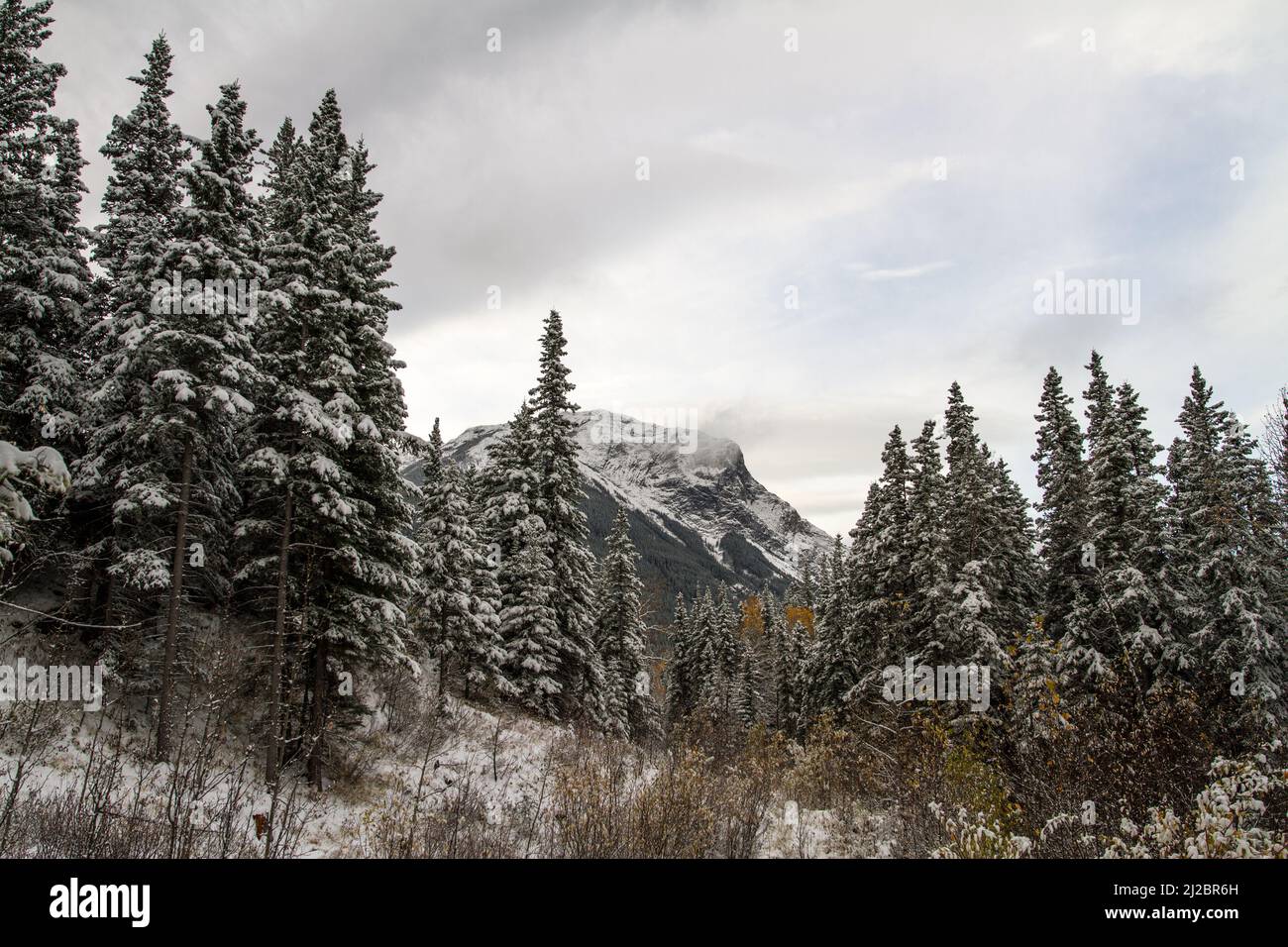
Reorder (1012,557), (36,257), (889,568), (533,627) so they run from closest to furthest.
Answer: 1. (36,257)
2. (889,568)
3. (533,627)
4. (1012,557)

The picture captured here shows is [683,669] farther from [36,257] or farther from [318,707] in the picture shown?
[36,257]

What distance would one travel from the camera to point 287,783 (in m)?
15.9

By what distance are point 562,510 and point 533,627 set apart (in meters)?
5.28

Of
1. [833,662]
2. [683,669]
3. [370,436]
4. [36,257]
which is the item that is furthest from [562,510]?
[683,669]

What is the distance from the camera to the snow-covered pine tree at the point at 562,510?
2764cm

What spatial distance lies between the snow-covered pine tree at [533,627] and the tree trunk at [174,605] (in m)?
12.5

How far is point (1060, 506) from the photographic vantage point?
1164 inches

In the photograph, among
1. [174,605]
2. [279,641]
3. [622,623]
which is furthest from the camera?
[622,623]

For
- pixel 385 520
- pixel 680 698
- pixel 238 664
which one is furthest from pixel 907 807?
pixel 680 698

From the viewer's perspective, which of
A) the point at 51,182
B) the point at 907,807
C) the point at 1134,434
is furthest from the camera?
the point at 1134,434

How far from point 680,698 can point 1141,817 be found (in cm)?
5186

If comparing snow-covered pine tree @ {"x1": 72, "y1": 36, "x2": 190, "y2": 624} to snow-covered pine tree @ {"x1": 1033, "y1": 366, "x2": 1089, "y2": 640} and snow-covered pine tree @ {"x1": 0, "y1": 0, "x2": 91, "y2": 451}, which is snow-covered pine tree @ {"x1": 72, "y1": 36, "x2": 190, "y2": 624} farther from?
snow-covered pine tree @ {"x1": 1033, "y1": 366, "x2": 1089, "y2": 640}

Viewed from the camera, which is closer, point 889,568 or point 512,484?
point 889,568
